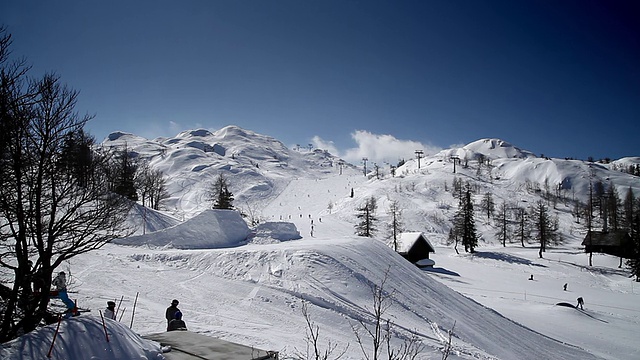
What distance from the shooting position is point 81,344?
542 centimetres

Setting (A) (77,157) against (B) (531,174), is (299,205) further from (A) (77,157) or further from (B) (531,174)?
(B) (531,174)

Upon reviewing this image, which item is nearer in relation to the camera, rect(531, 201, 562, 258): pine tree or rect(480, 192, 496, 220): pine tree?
rect(531, 201, 562, 258): pine tree

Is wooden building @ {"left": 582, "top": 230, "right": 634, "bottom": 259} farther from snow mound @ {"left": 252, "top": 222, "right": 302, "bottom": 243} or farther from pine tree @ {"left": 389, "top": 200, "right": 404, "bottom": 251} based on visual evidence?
snow mound @ {"left": 252, "top": 222, "right": 302, "bottom": 243}

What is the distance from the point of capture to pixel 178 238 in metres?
25.5

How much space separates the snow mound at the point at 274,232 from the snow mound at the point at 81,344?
71.5ft

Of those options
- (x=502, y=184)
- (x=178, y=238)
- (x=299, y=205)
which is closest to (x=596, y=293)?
(x=178, y=238)

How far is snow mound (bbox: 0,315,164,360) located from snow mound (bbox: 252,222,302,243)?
71.5 ft

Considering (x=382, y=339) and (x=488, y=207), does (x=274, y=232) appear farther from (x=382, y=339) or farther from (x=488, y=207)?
(x=488, y=207)

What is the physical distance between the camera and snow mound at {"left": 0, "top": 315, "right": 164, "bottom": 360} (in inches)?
200

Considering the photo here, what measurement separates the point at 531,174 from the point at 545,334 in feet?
528

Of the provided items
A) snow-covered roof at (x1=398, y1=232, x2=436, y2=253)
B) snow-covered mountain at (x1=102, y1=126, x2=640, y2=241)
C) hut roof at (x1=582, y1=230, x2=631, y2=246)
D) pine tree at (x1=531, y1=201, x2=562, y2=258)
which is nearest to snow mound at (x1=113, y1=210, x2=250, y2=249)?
snow-covered roof at (x1=398, y1=232, x2=436, y2=253)

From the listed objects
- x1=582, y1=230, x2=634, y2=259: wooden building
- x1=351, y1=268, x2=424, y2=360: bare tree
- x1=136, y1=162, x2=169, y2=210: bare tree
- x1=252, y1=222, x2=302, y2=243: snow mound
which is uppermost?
x1=136, y1=162, x2=169, y2=210: bare tree

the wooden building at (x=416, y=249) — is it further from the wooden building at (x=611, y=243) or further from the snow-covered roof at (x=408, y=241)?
the wooden building at (x=611, y=243)

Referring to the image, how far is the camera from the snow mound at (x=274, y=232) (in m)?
28.3
